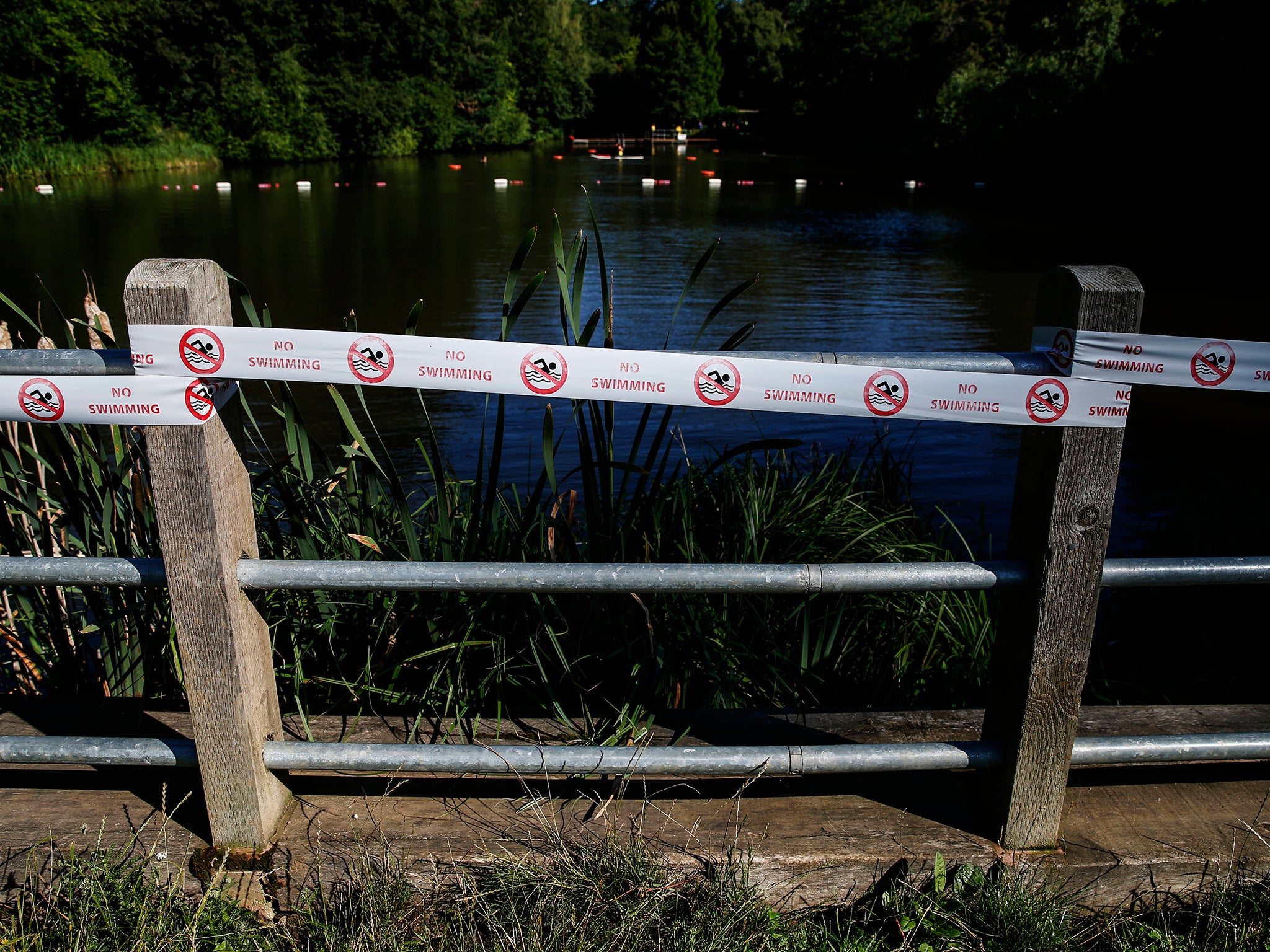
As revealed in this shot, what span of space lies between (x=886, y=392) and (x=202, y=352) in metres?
1.16

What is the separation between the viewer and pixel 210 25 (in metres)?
40.0

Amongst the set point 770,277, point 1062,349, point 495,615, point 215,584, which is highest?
point 1062,349

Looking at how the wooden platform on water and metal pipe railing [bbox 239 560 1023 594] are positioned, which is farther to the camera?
the wooden platform on water

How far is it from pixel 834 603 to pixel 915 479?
4816 mm

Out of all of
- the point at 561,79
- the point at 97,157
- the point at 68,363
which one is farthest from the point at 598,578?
the point at 561,79

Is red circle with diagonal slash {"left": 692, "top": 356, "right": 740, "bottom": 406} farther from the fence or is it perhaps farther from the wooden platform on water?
the wooden platform on water

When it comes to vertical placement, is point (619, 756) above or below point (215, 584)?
below

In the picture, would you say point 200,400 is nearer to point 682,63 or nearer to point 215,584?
point 215,584

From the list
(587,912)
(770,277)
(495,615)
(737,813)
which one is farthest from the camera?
(770,277)

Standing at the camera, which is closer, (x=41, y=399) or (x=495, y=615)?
(x=41, y=399)

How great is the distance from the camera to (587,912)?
1.73 meters

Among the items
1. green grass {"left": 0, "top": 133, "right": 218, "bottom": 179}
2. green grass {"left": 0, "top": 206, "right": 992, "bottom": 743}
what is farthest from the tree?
green grass {"left": 0, "top": 206, "right": 992, "bottom": 743}

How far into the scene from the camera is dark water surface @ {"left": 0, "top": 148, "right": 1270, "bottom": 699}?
7.71 m

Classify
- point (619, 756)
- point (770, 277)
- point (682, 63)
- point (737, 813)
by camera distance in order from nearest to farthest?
1. point (619, 756)
2. point (737, 813)
3. point (770, 277)
4. point (682, 63)
